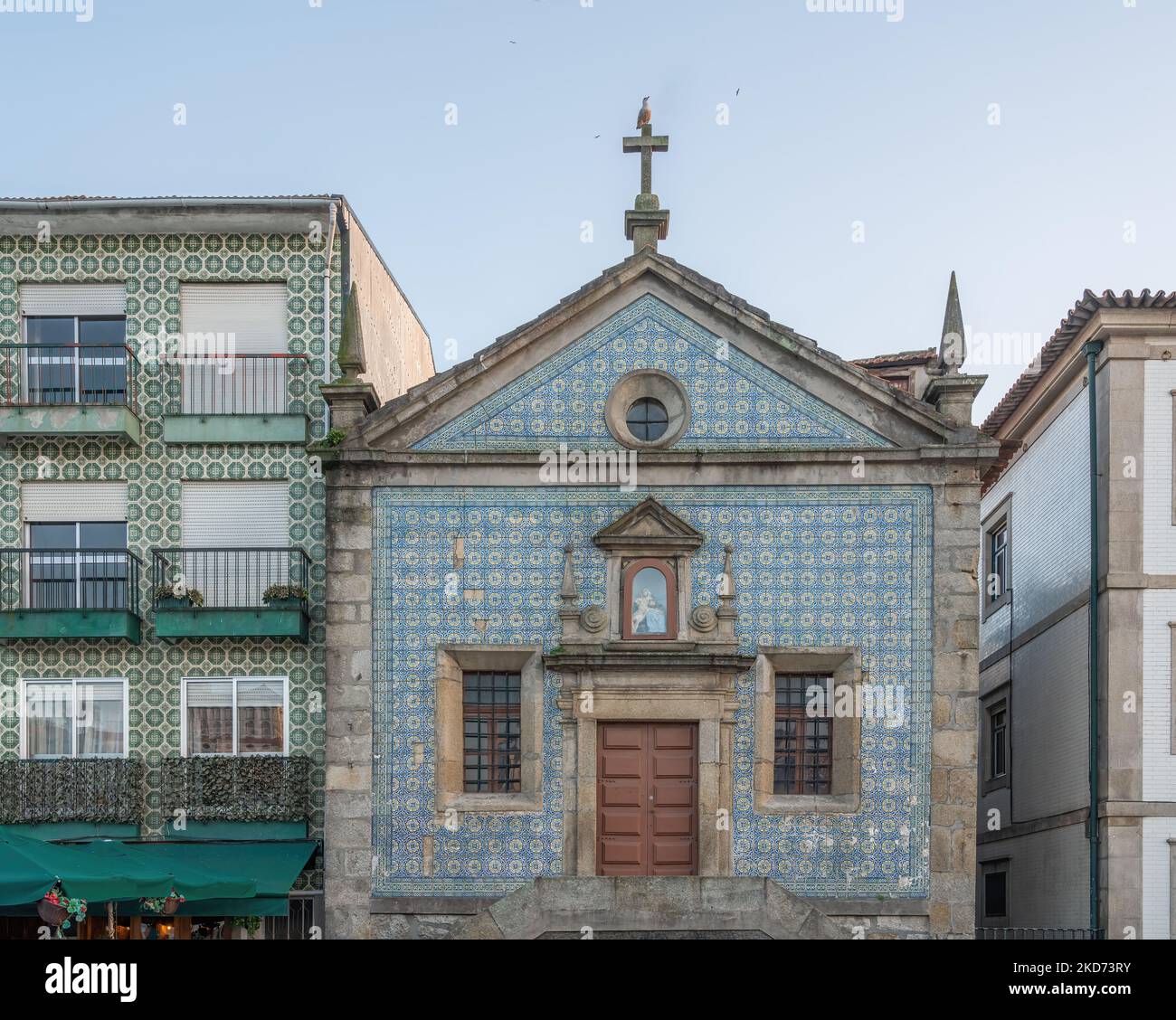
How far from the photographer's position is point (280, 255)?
79.7 feet

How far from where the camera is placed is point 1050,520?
25562mm

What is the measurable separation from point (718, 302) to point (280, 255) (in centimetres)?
690

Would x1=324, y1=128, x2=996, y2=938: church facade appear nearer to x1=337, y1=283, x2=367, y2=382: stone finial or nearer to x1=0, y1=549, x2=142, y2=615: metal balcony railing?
x1=337, y1=283, x2=367, y2=382: stone finial

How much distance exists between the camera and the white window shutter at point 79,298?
79.7ft

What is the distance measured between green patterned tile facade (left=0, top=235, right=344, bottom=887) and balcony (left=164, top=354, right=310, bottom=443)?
146 mm

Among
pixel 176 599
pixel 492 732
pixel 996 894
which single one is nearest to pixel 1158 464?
pixel 996 894

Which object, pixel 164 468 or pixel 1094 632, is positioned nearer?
pixel 1094 632

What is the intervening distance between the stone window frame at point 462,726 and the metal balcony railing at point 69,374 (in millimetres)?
6545

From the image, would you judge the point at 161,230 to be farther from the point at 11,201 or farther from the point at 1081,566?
the point at 1081,566

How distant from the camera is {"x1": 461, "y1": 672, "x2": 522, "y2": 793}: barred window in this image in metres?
21.7

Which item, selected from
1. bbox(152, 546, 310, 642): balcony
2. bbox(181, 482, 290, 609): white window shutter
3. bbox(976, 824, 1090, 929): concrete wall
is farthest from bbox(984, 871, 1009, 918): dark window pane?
bbox(181, 482, 290, 609): white window shutter

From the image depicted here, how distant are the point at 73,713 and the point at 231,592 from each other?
113 inches

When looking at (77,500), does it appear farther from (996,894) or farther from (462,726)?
(996,894)

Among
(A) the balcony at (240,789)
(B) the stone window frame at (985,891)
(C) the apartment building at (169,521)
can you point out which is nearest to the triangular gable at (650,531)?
(C) the apartment building at (169,521)
